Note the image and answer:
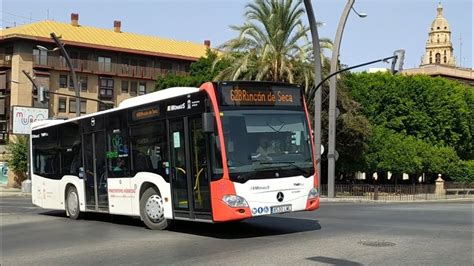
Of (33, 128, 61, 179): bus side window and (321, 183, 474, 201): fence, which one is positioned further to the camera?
(321, 183, 474, 201): fence

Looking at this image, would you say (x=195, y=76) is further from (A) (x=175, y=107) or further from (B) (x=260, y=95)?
(B) (x=260, y=95)

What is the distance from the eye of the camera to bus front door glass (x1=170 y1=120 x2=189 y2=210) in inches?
491

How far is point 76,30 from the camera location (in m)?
69.7

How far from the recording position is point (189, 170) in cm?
1230

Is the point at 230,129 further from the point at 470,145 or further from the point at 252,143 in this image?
the point at 470,145

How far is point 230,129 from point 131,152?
348cm

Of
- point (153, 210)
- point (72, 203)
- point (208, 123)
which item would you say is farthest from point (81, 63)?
point (208, 123)

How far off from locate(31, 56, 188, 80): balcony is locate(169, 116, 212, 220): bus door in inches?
2166

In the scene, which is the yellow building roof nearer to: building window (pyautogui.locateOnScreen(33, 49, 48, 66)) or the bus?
building window (pyautogui.locateOnScreen(33, 49, 48, 66))

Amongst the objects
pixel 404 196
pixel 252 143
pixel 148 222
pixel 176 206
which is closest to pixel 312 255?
pixel 252 143

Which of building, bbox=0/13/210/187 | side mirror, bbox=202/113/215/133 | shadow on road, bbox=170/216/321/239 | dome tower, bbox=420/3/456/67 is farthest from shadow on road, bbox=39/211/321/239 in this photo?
dome tower, bbox=420/3/456/67

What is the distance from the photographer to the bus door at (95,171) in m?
15.6

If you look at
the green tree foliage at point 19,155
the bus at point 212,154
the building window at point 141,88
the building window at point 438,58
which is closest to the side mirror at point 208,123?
the bus at point 212,154

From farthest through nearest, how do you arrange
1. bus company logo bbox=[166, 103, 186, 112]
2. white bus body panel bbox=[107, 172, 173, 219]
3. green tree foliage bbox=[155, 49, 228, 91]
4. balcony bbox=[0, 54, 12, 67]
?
balcony bbox=[0, 54, 12, 67] < green tree foliage bbox=[155, 49, 228, 91] < white bus body panel bbox=[107, 172, 173, 219] < bus company logo bbox=[166, 103, 186, 112]
